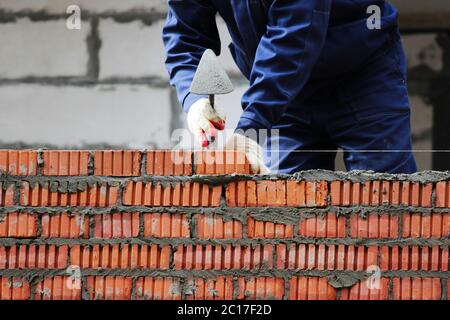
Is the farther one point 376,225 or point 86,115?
point 86,115

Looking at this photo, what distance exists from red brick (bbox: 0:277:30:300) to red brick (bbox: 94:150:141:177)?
0.36m

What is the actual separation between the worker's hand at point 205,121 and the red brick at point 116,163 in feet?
1.11

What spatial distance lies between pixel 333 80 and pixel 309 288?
2.69ft

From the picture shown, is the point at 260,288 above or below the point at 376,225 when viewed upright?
below

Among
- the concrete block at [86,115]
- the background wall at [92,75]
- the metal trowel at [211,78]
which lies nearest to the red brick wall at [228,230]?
the metal trowel at [211,78]

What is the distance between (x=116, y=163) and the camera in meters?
2.09

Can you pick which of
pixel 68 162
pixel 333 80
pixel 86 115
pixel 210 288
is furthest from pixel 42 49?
pixel 210 288

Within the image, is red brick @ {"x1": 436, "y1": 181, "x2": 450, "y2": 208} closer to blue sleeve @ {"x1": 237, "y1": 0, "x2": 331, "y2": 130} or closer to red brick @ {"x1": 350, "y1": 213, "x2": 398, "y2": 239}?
red brick @ {"x1": 350, "y1": 213, "x2": 398, "y2": 239}

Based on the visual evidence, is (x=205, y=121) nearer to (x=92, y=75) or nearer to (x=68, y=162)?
(x=68, y=162)

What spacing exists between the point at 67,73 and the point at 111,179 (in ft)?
10.5

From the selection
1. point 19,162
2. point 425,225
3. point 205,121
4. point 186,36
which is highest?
point 186,36

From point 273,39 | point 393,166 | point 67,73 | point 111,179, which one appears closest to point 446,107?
point 67,73

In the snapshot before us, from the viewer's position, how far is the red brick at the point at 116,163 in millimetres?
2086

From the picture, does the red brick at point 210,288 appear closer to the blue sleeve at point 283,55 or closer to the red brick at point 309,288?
the red brick at point 309,288
